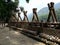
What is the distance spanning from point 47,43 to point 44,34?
1.56 metres

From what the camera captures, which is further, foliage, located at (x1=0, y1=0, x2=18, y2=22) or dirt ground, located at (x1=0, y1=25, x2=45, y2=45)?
foliage, located at (x1=0, y1=0, x2=18, y2=22)

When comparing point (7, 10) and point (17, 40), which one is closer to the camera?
point (17, 40)

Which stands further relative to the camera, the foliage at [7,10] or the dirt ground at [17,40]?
the foliage at [7,10]

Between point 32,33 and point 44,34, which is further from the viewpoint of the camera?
point 32,33

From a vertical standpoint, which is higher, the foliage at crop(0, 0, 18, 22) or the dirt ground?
the foliage at crop(0, 0, 18, 22)

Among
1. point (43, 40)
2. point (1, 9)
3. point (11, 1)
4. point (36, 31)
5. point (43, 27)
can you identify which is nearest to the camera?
point (43, 40)

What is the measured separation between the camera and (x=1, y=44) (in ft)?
39.7

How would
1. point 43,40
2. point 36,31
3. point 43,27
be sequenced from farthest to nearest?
A: 1. point 36,31
2. point 43,27
3. point 43,40

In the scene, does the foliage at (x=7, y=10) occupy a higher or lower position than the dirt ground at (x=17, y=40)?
higher

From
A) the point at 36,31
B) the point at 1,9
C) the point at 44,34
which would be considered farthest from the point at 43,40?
the point at 1,9

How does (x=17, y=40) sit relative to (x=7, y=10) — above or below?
below

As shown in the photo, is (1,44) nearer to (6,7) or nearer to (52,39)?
(52,39)

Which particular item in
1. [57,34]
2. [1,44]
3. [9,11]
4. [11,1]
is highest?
[11,1]

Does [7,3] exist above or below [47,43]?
above
